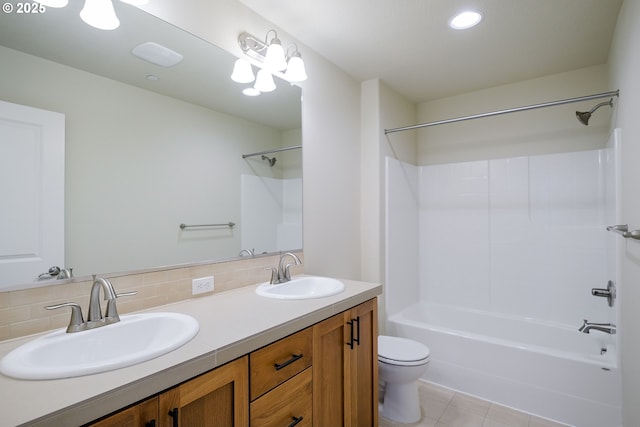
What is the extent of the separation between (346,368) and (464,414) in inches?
48.4

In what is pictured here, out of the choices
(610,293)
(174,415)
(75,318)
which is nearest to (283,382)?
(174,415)

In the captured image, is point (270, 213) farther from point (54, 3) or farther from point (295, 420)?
point (54, 3)

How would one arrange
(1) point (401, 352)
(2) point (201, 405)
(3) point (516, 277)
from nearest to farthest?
(2) point (201, 405) → (1) point (401, 352) → (3) point (516, 277)

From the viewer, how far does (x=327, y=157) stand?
238cm

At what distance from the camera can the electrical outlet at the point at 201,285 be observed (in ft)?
5.04

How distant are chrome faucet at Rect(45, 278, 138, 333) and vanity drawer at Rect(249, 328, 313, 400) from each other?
1.77 ft

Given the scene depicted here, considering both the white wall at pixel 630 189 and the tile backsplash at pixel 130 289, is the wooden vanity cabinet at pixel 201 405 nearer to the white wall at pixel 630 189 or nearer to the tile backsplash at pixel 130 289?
the tile backsplash at pixel 130 289

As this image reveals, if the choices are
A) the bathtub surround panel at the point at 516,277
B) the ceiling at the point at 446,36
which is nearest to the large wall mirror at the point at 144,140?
the ceiling at the point at 446,36

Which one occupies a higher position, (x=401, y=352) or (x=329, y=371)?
(x=329, y=371)

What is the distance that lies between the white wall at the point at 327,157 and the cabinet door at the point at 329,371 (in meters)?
0.75

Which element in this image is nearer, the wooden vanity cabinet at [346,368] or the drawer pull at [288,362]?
the drawer pull at [288,362]

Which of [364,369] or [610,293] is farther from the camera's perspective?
[610,293]

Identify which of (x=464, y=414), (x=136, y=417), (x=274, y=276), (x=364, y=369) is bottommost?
(x=464, y=414)

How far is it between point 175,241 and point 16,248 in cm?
55
